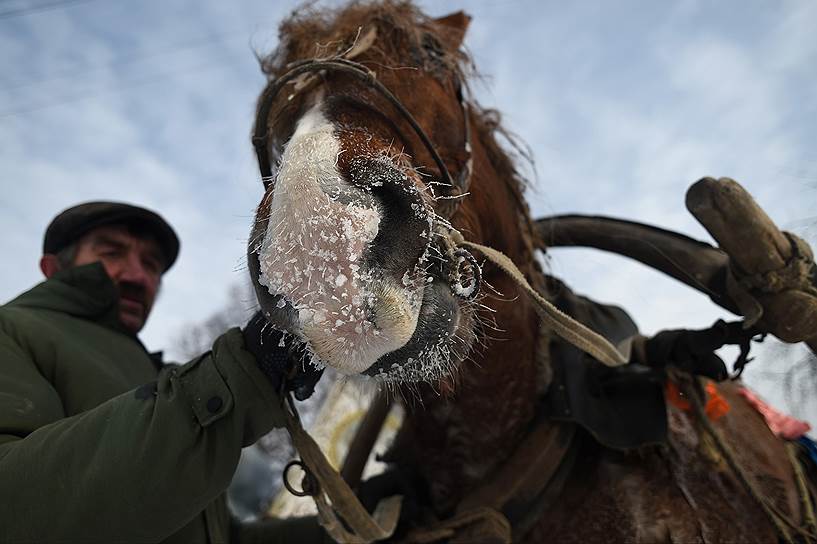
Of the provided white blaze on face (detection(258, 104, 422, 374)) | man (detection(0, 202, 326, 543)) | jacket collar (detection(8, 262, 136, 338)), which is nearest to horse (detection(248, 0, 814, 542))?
white blaze on face (detection(258, 104, 422, 374))

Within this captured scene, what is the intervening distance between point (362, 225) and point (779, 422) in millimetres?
2123

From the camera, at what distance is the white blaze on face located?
96 cm

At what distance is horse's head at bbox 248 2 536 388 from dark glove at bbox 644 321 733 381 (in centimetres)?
87

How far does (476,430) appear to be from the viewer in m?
1.96

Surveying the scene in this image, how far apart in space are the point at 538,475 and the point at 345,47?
4.80ft

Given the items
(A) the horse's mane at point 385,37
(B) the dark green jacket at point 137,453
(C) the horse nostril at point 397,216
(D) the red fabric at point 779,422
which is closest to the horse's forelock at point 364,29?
(A) the horse's mane at point 385,37

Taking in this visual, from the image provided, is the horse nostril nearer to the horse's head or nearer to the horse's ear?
the horse's head

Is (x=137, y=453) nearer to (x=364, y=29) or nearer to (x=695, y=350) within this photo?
(x=364, y=29)

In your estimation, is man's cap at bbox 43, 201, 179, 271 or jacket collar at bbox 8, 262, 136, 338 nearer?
jacket collar at bbox 8, 262, 136, 338

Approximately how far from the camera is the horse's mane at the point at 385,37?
1.66 meters

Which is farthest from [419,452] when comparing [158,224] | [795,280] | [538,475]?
[158,224]

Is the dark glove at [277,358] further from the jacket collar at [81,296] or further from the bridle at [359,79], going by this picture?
the jacket collar at [81,296]

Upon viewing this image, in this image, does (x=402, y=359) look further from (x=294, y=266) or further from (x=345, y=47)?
(x=345, y=47)

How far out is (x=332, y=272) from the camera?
3.14ft
